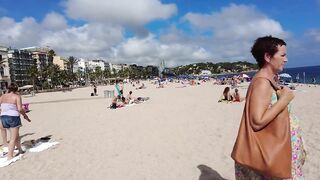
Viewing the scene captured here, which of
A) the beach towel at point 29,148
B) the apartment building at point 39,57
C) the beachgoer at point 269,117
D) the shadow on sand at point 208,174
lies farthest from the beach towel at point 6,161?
the apartment building at point 39,57

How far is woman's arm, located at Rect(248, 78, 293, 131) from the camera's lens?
2090 mm

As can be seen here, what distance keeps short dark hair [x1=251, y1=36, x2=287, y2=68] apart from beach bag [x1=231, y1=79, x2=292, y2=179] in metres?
0.40

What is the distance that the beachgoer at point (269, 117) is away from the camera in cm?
210

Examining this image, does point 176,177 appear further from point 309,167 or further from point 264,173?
point 264,173

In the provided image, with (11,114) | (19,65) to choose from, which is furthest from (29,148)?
(19,65)

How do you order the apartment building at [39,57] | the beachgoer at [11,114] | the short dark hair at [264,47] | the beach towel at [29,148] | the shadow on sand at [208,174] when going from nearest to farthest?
the short dark hair at [264,47] < the shadow on sand at [208,174] < the beach towel at [29,148] < the beachgoer at [11,114] < the apartment building at [39,57]

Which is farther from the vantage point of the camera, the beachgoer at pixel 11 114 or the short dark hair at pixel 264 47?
the beachgoer at pixel 11 114

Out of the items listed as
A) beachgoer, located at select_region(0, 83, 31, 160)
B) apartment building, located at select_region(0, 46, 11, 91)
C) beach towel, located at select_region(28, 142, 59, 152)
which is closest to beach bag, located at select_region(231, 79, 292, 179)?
beachgoer, located at select_region(0, 83, 31, 160)

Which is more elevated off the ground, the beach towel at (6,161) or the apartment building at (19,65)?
the apartment building at (19,65)

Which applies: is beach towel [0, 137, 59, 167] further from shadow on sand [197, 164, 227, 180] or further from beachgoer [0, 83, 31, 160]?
shadow on sand [197, 164, 227, 180]

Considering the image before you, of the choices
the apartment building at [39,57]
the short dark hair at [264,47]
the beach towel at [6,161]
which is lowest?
the beach towel at [6,161]

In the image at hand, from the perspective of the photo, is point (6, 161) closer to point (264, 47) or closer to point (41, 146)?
point (41, 146)

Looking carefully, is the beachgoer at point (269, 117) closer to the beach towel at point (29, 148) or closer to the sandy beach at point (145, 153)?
the sandy beach at point (145, 153)

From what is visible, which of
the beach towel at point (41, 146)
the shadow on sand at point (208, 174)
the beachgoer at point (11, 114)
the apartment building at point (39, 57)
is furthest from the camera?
the apartment building at point (39, 57)
